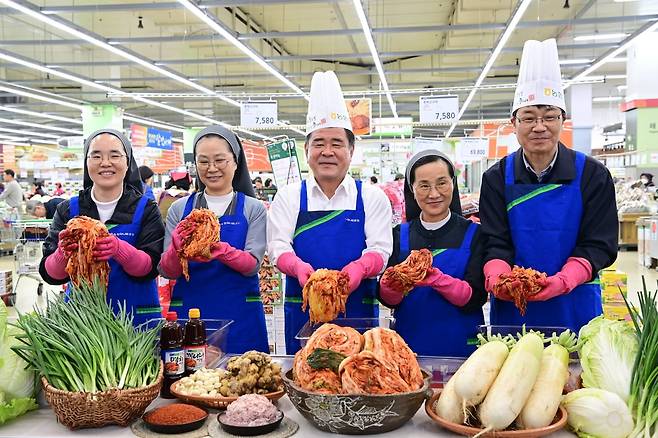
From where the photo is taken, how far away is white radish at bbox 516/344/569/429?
1.82 meters

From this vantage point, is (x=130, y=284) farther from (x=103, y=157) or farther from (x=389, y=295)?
(x=389, y=295)

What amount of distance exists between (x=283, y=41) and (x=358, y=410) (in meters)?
16.7

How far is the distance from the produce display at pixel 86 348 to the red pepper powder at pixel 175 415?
115 mm

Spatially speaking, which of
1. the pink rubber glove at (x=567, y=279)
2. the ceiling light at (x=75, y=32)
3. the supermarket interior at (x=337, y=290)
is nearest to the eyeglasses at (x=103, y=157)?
the supermarket interior at (x=337, y=290)

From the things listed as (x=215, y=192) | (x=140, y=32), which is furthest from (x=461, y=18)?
(x=215, y=192)

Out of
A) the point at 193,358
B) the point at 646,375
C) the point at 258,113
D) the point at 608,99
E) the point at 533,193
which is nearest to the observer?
the point at 646,375

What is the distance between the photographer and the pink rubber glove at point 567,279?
256 centimetres

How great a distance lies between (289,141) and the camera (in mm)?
7496

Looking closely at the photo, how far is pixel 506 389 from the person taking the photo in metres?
1.80

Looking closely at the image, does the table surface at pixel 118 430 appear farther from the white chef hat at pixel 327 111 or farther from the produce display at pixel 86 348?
the white chef hat at pixel 327 111

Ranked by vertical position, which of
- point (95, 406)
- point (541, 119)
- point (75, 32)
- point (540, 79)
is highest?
point (75, 32)

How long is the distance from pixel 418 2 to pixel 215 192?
11.7 m

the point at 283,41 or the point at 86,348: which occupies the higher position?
the point at 283,41

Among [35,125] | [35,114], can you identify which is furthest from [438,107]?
[35,125]
